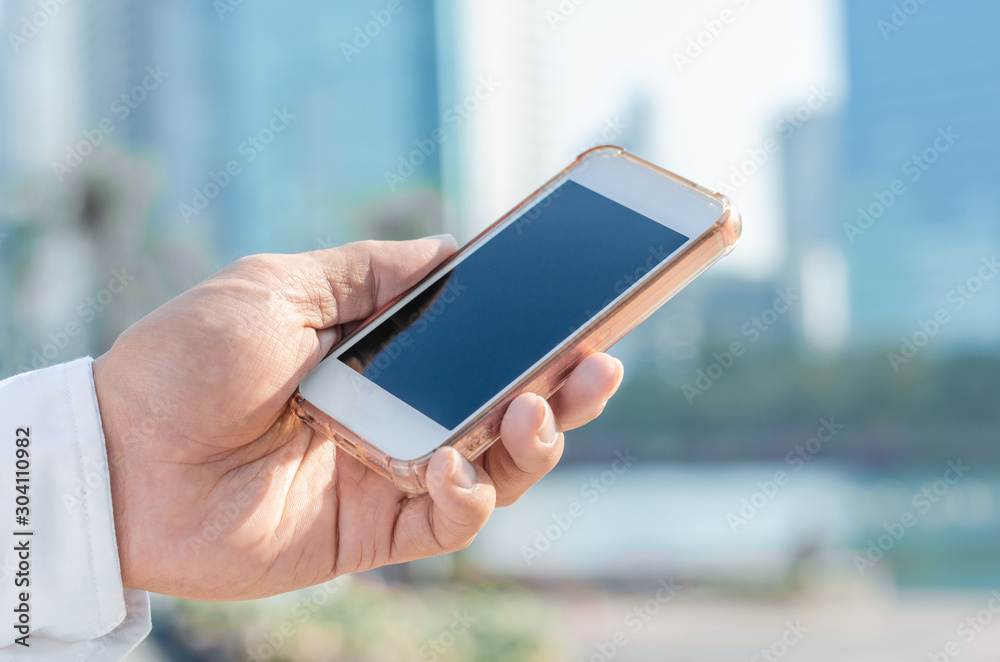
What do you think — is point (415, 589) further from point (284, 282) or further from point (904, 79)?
point (904, 79)

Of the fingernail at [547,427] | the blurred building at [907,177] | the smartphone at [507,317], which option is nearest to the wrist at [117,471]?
the smartphone at [507,317]

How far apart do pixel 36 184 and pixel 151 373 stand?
7.98 m

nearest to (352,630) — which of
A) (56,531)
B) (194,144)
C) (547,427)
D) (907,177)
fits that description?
(56,531)

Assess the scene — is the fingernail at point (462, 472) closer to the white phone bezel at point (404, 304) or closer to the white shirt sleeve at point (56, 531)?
the white phone bezel at point (404, 304)

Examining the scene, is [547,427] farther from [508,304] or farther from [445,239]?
[445,239]

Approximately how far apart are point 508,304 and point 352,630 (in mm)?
3099

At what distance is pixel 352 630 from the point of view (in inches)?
154

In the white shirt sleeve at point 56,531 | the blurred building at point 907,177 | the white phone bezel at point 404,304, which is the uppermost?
the white phone bezel at point 404,304

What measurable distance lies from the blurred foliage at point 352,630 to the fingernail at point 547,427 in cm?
291

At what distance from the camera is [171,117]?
12766 millimetres

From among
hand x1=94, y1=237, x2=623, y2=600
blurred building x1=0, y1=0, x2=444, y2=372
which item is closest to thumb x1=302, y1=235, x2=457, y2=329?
hand x1=94, y1=237, x2=623, y2=600

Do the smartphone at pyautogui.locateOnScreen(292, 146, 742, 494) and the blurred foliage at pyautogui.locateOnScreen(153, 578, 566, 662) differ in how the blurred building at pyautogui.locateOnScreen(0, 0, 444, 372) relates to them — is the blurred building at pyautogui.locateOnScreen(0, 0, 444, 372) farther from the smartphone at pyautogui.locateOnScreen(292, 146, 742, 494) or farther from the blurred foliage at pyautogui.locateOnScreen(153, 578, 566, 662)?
the smartphone at pyautogui.locateOnScreen(292, 146, 742, 494)

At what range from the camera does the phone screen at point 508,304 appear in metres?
1.28

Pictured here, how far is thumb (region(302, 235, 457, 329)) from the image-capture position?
56.5 inches
